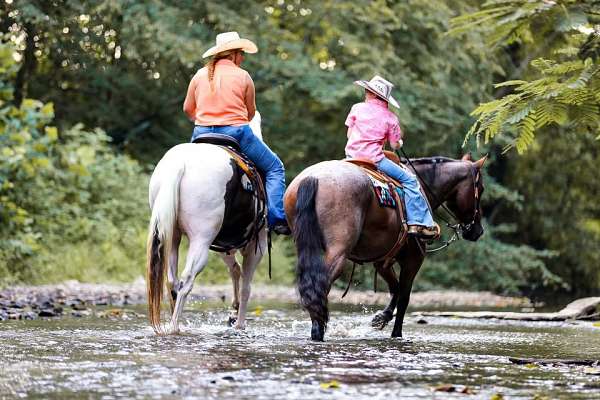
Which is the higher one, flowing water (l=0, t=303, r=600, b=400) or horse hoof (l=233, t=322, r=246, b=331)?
flowing water (l=0, t=303, r=600, b=400)

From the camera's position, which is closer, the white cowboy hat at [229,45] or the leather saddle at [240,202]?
the leather saddle at [240,202]

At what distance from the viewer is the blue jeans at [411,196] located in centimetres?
1062

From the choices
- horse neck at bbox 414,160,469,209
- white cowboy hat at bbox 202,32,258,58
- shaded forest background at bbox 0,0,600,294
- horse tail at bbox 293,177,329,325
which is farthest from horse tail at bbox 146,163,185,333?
shaded forest background at bbox 0,0,600,294

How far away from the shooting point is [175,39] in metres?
21.7

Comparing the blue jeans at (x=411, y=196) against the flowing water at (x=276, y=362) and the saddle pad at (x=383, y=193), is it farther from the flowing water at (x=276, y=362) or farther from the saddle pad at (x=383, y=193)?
the flowing water at (x=276, y=362)

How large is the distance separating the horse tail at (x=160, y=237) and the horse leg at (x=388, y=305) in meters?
2.52

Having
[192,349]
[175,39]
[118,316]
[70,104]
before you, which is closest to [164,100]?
[70,104]

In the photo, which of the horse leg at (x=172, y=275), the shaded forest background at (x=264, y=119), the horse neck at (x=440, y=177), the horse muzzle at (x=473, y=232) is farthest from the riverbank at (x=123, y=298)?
the horse muzzle at (x=473, y=232)

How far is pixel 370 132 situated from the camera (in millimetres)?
10562

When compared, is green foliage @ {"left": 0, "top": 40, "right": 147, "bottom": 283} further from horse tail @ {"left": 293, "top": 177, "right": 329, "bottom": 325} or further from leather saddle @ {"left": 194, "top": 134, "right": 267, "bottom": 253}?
horse tail @ {"left": 293, "top": 177, "right": 329, "bottom": 325}

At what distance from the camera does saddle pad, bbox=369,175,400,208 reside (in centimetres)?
1006

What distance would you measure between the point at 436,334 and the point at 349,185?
2.25 m

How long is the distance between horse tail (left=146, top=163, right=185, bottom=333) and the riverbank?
1253 mm

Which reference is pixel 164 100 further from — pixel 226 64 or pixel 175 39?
pixel 226 64
